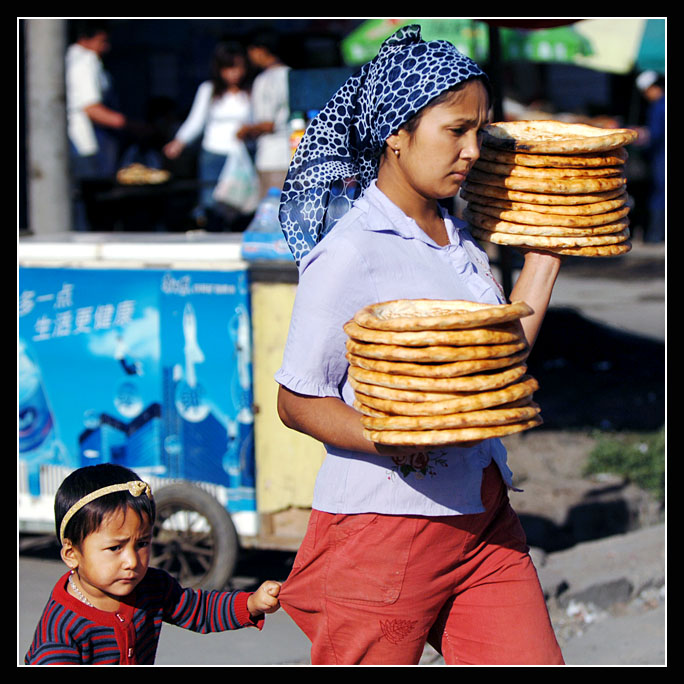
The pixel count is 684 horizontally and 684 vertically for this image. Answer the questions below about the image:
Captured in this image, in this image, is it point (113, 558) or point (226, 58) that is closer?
point (113, 558)

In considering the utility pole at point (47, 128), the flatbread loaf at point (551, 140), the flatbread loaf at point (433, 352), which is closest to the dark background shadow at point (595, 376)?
the utility pole at point (47, 128)

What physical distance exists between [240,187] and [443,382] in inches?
214

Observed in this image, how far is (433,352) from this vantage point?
2.06m

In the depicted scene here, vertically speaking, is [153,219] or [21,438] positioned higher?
[153,219]

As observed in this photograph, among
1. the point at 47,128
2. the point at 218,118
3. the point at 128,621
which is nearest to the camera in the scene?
the point at 128,621

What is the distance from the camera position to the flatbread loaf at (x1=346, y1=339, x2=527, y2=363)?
2.06m

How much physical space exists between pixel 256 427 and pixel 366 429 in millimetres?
2348

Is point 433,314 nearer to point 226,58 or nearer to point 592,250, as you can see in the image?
point 592,250

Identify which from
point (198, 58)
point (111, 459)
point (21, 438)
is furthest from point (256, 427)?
point (198, 58)

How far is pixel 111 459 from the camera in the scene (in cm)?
459

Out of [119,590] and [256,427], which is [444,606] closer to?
[119,590]

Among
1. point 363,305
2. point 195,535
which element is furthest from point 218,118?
point 363,305

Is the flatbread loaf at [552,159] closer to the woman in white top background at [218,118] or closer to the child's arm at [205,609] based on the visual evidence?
the child's arm at [205,609]

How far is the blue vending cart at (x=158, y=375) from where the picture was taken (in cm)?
441
